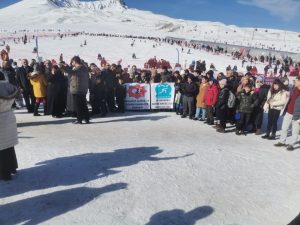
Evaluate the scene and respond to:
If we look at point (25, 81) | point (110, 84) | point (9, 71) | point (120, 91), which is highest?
point (9, 71)

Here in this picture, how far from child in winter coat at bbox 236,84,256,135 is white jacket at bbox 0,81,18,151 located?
620 centimetres

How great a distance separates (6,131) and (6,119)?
0.19m

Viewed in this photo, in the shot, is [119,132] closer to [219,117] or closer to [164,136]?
[164,136]

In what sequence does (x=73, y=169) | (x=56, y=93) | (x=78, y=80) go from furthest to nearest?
1. (x=56, y=93)
2. (x=78, y=80)
3. (x=73, y=169)

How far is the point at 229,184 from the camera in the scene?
6.32 metres

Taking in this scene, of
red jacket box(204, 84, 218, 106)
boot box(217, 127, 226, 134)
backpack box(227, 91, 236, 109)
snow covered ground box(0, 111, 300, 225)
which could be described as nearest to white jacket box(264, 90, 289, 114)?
snow covered ground box(0, 111, 300, 225)

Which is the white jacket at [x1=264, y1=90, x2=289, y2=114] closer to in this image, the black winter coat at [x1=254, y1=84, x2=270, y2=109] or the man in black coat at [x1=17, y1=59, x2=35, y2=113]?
the black winter coat at [x1=254, y1=84, x2=270, y2=109]

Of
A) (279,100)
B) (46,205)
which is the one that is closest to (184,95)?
(279,100)

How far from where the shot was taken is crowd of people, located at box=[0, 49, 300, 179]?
9.12m

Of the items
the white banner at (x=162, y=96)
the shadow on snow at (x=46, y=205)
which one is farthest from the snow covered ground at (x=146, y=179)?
the white banner at (x=162, y=96)

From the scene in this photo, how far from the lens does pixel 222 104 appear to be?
390 inches

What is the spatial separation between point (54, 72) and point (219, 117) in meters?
5.01

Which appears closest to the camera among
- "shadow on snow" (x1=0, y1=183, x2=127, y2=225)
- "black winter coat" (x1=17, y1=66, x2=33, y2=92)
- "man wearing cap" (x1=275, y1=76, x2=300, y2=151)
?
"shadow on snow" (x1=0, y1=183, x2=127, y2=225)

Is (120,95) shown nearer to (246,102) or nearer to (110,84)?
(110,84)
